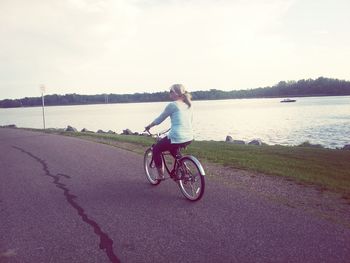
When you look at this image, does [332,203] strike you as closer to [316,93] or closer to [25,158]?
[25,158]

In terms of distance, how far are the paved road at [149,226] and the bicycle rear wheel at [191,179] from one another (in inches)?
6.6

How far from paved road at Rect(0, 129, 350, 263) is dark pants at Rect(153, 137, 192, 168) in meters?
0.66

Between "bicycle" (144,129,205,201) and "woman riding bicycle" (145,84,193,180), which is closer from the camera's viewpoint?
"bicycle" (144,129,205,201)

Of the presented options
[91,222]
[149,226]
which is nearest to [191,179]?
[149,226]

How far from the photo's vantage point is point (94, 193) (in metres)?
6.96

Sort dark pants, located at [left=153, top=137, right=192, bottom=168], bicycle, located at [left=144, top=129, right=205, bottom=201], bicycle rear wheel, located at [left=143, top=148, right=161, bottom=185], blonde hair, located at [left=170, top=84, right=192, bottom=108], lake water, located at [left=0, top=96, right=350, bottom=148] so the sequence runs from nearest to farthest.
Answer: bicycle, located at [left=144, top=129, right=205, bottom=201], blonde hair, located at [left=170, top=84, right=192, bottom=108], dark pants, located at [left=153, top=137, right=192, bottom=168], bicycle rear wheel, located at [left=143, top=148, right=161, bottom=185], lake water, located at [left=0, top=96, right=350, bottom=148]

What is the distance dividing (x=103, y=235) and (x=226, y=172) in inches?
194

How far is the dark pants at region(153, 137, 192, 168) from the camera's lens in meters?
6.45

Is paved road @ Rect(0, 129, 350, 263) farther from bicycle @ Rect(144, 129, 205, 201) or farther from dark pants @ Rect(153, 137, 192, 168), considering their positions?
dark pants @ Rect(153, 137, 192, 168)

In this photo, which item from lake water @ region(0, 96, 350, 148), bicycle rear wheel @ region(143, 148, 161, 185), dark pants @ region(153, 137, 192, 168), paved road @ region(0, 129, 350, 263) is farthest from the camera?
lake water @ region(0, 96, 350, 148)

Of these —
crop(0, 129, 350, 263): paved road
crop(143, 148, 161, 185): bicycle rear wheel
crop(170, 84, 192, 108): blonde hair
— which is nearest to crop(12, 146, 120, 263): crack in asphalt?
crop(0, 129, 350, 263): paved road

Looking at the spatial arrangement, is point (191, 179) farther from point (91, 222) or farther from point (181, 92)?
point (91, 222)

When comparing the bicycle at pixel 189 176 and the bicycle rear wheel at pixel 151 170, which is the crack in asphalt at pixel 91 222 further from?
the bicycle at pixel 189 176

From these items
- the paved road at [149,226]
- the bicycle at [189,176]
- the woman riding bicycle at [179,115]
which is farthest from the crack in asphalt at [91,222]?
the woman riding bicycle at [179,115]
